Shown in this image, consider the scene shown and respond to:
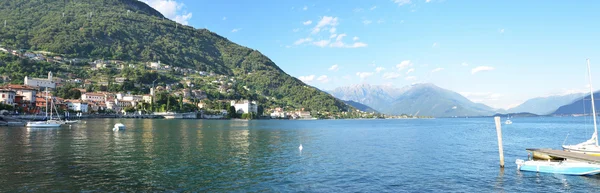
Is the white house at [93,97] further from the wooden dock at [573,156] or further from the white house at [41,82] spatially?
the wooden dock at [573,156]

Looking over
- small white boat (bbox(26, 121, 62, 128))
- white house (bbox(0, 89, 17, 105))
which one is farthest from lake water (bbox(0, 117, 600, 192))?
white house (bbox(0, 89, 17, 105))

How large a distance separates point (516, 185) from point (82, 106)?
Result: 6131 inches

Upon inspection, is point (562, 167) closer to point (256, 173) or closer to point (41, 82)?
point (256, 173)

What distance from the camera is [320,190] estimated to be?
2222cm

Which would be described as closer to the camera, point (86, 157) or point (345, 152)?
point (86, 157)

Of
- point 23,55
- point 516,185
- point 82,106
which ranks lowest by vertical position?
point 516,185

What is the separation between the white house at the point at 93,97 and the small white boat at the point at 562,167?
170 metres

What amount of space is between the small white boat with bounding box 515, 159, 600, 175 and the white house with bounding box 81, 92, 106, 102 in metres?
170

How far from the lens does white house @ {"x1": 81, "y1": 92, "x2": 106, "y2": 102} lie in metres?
162

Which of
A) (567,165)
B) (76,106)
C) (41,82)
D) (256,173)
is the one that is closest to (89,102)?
(76,106)

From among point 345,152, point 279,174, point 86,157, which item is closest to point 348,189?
point 279,174

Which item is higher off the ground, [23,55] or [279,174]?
[23,55]

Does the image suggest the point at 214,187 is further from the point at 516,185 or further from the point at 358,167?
the point at 516,185

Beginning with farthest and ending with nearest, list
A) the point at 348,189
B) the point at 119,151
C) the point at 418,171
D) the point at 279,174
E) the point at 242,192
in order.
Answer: the point at 119,151, the point at 418,171, the point at 279,174, the point at 348,189, the point at 242,192
